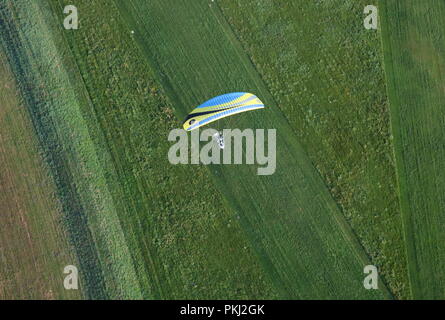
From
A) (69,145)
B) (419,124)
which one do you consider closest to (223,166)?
(69,145)

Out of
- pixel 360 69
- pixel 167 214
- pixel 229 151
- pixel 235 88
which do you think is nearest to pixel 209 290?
pixel 167 214

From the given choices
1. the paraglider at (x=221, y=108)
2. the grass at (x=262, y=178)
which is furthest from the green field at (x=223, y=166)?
the paraglider at (x=221, y=108)

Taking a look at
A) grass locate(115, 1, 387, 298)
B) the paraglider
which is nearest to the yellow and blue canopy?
the paraglider

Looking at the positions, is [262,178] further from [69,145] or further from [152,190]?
[69,145]

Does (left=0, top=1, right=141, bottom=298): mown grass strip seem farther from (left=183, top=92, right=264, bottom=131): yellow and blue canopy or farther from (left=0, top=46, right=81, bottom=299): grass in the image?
(left=183, top=92, right=264, bottom=131): yellow and blue canopy
